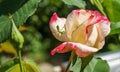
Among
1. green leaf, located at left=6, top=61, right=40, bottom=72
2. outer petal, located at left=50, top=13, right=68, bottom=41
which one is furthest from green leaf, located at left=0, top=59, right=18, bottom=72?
outer petal, located at left=50, top=13, right=68, bottom=41

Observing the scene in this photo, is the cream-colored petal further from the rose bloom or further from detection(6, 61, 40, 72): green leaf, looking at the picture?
detection(6, 61, 40, 72): green leaf

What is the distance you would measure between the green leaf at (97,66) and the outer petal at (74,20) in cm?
8

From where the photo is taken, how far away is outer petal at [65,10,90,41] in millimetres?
692

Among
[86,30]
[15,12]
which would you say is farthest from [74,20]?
[15,12]

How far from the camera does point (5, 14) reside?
782 mm

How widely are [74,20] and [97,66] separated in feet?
0.40

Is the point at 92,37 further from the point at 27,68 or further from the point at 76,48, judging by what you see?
the point at 27,68

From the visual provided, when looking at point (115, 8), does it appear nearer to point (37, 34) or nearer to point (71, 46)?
point (71, 46)

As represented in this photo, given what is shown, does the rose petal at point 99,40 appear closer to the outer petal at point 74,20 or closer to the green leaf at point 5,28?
the outer petal at point 74,20

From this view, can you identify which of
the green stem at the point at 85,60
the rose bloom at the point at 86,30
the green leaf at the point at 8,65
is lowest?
the green stem at the point at 85,60

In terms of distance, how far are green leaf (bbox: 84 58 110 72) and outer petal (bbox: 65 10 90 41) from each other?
3.2 inches

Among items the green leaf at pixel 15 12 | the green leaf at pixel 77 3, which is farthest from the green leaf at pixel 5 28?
the green leaf at pixel 77 3

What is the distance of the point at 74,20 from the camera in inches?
27.4

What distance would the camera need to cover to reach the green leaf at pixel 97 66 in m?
0.74
